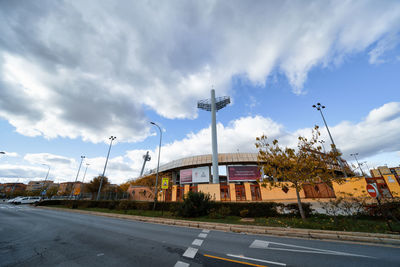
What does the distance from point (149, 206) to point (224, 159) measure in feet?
87.7

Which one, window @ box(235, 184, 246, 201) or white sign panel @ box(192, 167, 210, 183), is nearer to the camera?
window @ box(235, 184, 246, 201)

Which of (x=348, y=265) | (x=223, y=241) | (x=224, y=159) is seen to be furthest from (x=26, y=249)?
(x=224, y=159)

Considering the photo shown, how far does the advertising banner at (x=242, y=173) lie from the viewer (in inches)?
1406

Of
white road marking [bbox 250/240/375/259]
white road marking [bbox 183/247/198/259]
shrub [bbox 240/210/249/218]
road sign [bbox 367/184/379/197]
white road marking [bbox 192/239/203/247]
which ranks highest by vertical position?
road sign [bbox 367/184/379/197]

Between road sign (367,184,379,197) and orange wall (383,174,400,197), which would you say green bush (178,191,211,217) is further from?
orange wall (383,174,400,197)

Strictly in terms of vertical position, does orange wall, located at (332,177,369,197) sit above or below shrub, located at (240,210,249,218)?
above

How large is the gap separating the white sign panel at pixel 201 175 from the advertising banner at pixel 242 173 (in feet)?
18.7

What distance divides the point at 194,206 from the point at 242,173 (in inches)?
1006

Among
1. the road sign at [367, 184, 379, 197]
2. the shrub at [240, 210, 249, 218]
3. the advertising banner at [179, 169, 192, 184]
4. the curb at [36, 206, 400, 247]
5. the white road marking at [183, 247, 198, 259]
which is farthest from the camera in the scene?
the advertising banner at [179, 169, 192, 184]

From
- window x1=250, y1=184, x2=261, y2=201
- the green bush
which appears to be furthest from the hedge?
window x1=250, y1=184, x2=261, y2=201

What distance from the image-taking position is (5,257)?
468 centimetres

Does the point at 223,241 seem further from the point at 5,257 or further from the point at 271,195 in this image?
the point at 271,195

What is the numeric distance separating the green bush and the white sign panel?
2507 centimetres

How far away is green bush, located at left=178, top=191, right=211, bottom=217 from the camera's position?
42.3 feet
